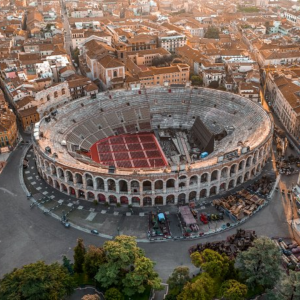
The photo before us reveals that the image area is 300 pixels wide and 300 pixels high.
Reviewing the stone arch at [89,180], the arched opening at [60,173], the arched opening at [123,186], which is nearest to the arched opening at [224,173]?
the arched opening at [123,186]

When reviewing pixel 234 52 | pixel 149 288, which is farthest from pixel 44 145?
pixel 234 52

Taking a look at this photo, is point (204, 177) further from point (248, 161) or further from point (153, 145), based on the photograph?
point (153, 145)

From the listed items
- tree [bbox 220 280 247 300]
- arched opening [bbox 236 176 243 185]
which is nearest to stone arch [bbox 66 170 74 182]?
arched opening [bbox 236 176 243 185]

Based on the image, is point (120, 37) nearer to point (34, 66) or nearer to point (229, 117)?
point (34, 66)

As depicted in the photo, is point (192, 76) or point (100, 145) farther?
point (192, 76)

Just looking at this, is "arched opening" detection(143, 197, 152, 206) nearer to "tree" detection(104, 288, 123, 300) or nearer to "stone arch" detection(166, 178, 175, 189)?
"stone arch" detection(166, 178, 175, 189)
